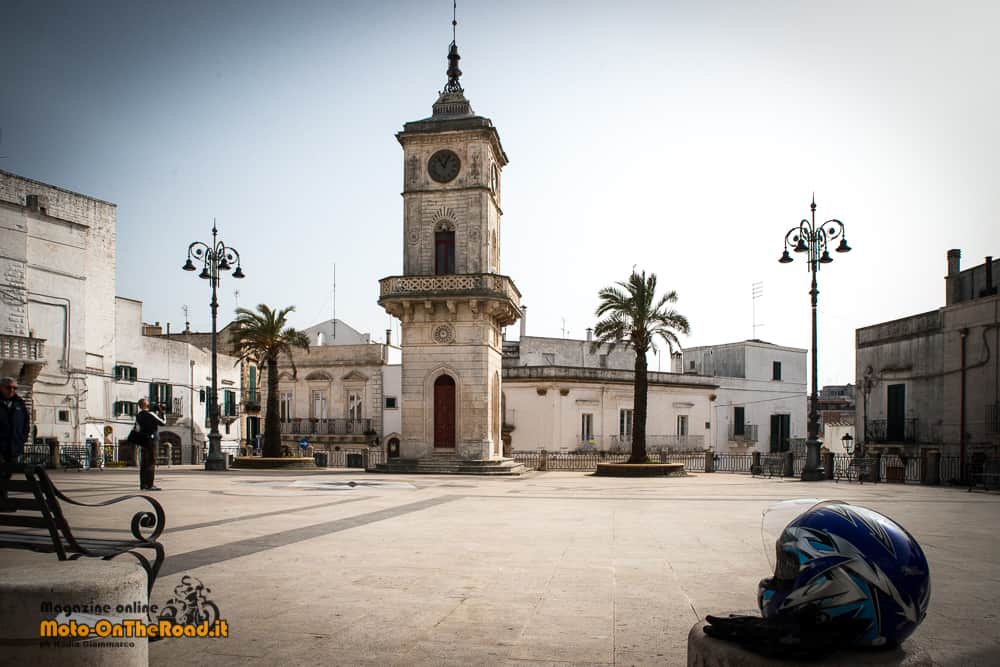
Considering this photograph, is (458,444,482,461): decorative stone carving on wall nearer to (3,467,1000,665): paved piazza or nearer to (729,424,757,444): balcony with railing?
(3,467,1000,665): paved piazza

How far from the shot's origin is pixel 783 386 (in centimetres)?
5906

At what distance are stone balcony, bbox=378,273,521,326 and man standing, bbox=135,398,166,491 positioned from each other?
1627 cm

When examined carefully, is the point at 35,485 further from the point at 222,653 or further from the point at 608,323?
the point at 608,323

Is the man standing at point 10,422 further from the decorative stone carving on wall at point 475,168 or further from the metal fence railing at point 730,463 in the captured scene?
the metal fence railing at point 730,463

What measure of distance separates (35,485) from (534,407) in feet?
133

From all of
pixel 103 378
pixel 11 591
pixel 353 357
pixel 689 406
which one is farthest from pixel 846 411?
pixel 11 591

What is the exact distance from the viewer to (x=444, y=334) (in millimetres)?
30609

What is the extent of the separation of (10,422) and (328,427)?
4118 centimetres

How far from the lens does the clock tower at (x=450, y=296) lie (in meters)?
30.1

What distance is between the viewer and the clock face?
103 ft

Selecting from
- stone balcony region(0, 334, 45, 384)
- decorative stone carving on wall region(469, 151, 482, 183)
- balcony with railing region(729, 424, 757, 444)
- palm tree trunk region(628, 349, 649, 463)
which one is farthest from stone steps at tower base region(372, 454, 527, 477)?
balcony with railing region(729, 424, 757, 444)

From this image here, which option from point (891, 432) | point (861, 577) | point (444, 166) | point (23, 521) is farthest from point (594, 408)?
point (861, 577)

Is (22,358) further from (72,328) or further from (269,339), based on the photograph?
(269,339)

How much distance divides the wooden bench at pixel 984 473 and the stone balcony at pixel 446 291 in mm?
16887
